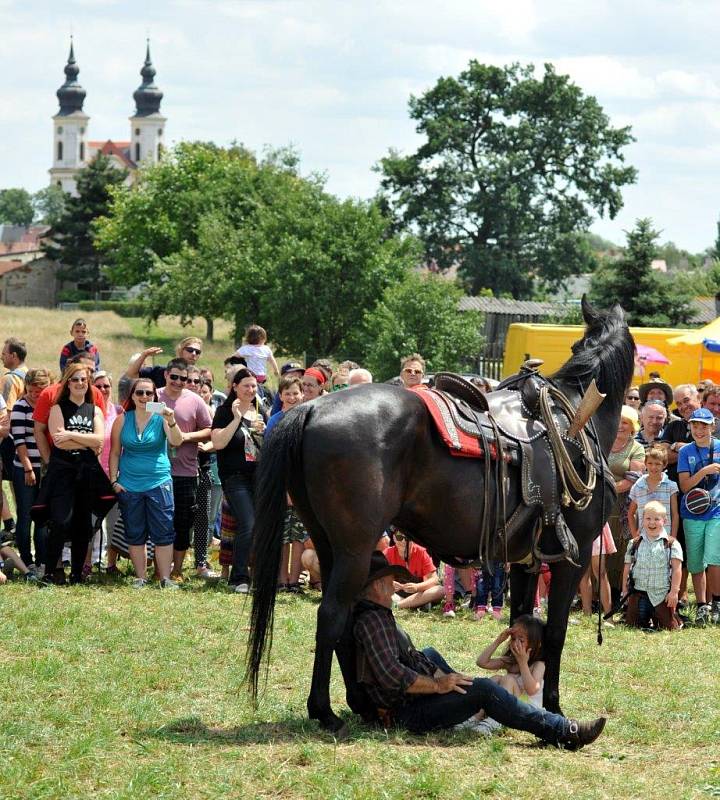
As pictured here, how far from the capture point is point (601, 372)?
7547 millimetres

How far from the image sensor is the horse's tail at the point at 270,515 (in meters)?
6.34

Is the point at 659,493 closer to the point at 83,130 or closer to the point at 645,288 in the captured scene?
the point at 645,288

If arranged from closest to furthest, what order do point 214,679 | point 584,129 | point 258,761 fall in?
1. point 258,761
2. point 214,679
3. point 584,129

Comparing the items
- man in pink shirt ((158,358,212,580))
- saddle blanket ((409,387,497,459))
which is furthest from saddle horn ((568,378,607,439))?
man in pink shirt ((158,358,212,580))

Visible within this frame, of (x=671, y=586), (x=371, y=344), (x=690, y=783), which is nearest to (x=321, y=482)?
(x=690, y=783)

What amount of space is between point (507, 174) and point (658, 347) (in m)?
36.7

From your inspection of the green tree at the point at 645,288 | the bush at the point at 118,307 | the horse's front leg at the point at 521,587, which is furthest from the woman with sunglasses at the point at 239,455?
the bush at the point at 118,307

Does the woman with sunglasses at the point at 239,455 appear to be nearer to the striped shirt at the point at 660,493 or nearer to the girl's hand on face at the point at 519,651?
the striped shirt at the point at 660,493

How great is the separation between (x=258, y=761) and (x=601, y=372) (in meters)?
3.34

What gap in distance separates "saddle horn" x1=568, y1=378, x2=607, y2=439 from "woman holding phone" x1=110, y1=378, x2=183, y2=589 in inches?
182

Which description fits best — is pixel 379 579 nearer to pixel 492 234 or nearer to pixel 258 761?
pixel 258 761

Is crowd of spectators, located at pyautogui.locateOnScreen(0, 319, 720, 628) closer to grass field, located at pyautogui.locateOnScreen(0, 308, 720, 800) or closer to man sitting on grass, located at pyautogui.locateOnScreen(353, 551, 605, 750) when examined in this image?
grass field, located at pyautogui.locateOnScreen(0, 308, 720, 800)

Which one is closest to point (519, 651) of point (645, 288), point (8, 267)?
point (645, 288)

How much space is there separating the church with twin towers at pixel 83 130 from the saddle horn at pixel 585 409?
16002 cm
